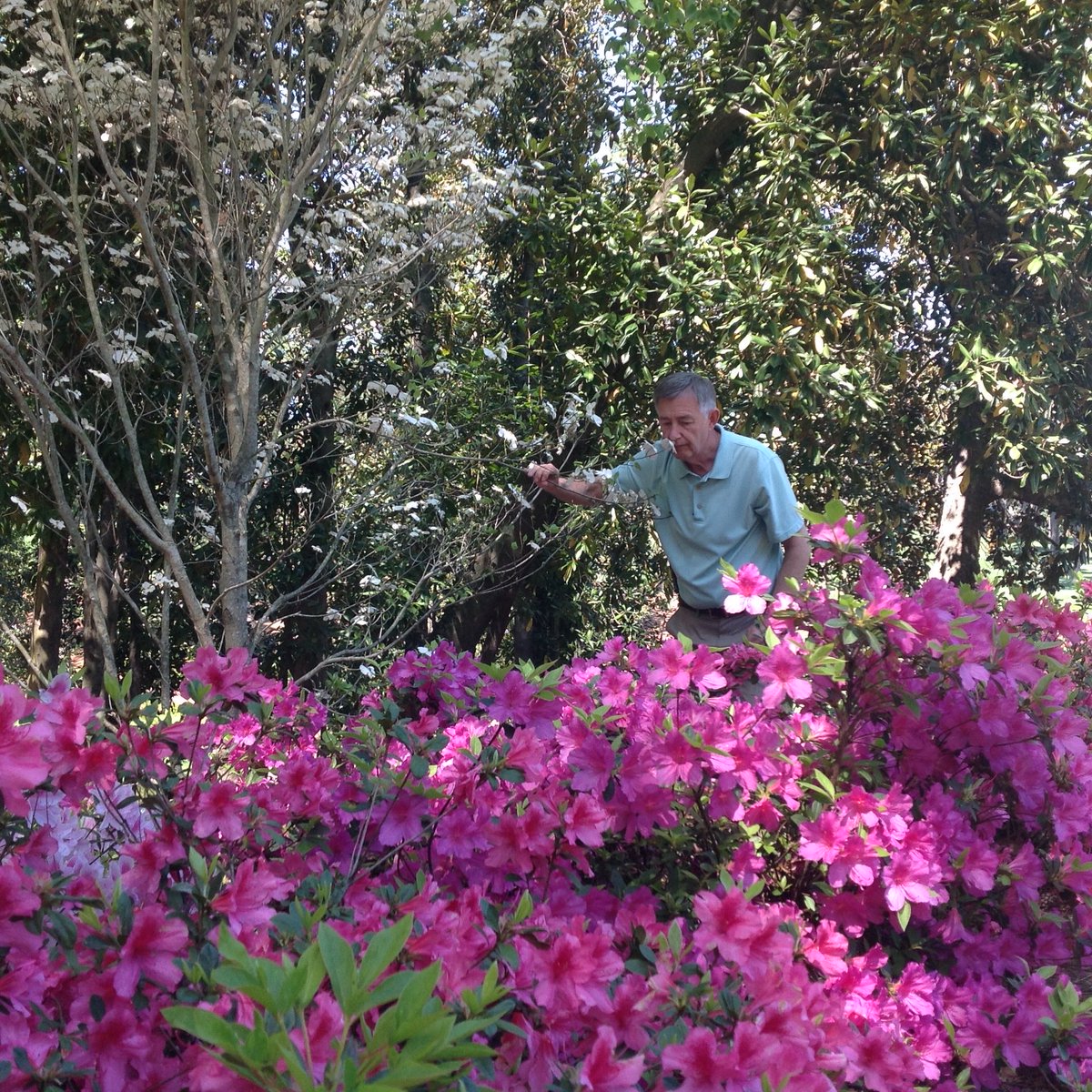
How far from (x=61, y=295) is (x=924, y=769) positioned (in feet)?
13.8

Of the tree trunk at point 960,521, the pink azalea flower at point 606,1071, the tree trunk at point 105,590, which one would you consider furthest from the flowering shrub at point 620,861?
the tree trunk at point 960,521

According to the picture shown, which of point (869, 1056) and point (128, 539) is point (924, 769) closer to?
point (869, 1056)

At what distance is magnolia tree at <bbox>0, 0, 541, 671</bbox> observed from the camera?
136 inches

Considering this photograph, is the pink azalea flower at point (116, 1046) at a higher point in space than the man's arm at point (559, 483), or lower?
lower

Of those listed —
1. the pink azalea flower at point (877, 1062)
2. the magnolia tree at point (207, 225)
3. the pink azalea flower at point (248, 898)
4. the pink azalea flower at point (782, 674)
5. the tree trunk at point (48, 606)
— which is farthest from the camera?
the tree trunk at point (48, 606)

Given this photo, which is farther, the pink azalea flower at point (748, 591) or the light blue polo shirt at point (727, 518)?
the light blue polo shirt at point (727, 518)

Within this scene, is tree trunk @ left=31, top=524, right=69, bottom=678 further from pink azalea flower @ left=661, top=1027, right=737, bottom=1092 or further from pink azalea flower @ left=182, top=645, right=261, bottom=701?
pink azalea flower @ left=661, top=1027, right=737, bottom=1092

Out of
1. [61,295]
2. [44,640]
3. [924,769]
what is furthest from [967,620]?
[44,640]

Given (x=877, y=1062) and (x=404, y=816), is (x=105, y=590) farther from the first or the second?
(x=877, y=1062)

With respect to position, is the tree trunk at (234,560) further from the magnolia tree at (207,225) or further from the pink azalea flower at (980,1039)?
the pink azalea flower at (980,1039)

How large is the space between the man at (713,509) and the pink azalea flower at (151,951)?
221 centimetres

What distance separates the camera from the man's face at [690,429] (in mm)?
3244

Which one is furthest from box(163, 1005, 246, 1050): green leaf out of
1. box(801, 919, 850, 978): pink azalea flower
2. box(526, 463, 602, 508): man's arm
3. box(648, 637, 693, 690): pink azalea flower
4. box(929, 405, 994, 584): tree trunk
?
box(929, 405, 994, 584): tree trunk

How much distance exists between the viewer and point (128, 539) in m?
5.94
